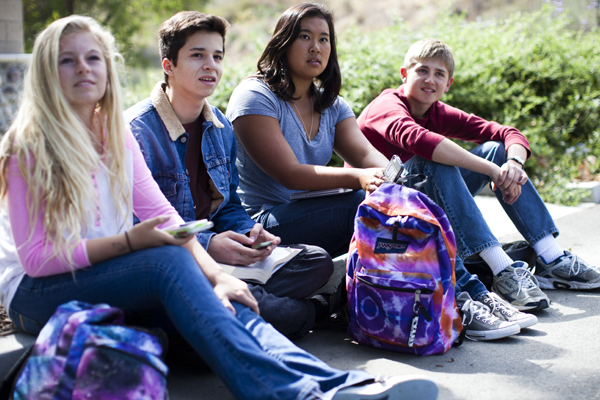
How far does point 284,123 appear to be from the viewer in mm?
3061

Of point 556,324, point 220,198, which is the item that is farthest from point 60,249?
point 556,324

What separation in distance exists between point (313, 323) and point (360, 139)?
1.15 metres

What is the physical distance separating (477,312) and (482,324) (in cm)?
6

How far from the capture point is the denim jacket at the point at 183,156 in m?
2.53

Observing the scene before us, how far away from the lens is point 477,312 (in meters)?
2.69

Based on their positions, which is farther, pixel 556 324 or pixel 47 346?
pixel 556 324

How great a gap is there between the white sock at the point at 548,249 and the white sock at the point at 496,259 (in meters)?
0.36

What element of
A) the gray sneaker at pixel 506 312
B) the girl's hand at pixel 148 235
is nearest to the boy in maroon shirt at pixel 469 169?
the gray sneaker at pixel 506 312

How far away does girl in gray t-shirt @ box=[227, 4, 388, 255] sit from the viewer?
9.45 ft

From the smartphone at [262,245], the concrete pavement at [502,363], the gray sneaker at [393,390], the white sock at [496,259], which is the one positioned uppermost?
the smartphone at [262,245]

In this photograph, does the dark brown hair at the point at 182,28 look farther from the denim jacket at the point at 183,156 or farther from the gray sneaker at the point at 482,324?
the gray sneaker at the point at 482,324

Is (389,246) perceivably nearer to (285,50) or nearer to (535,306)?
(535,306)

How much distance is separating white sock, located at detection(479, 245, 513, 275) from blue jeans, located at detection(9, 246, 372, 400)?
57.0 inches

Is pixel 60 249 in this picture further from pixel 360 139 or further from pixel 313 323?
pixel 360 139
